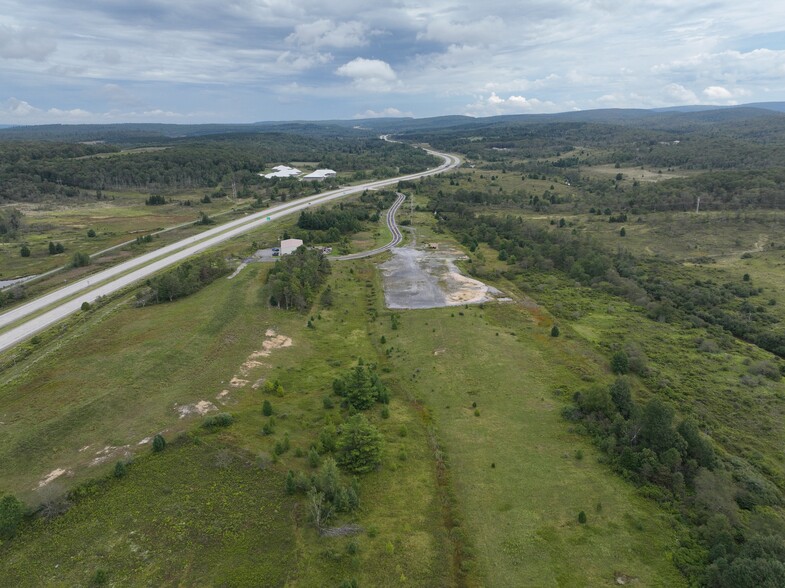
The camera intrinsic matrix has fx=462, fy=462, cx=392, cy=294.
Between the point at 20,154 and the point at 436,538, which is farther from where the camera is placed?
the point at 20,154

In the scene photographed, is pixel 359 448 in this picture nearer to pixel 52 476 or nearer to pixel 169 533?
pixel 169 533

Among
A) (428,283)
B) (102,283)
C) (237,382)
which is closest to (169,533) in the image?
(237,382)

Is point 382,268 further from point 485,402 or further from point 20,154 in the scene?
point 20,154

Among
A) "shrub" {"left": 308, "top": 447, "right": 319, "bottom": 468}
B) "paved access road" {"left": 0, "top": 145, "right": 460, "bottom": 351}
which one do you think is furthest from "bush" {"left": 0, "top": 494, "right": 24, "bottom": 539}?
"paved access road" {"left": 0, "top": 145, "right": 460, "bottom": 351}

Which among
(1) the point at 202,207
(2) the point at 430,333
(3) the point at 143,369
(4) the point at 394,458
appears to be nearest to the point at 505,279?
(2) the point at 430,333

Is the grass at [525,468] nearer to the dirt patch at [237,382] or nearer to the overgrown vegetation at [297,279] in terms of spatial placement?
the overgrown vegetation at [297,279]

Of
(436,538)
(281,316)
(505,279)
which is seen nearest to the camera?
(436,538)

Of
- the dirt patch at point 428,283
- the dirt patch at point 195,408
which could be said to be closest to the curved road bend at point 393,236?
the dirt patch at point 428,283
